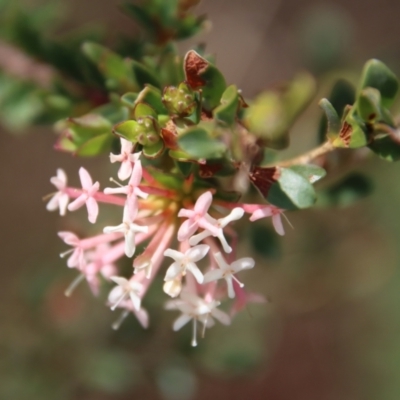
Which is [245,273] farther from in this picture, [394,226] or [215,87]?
[215,87]

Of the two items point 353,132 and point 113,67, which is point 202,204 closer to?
point 353,132

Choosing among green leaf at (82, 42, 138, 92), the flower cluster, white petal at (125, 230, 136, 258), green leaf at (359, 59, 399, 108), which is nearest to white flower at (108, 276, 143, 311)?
the flower cluster

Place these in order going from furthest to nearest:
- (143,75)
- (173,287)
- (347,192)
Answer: (347,192), (143,75), (173,287)

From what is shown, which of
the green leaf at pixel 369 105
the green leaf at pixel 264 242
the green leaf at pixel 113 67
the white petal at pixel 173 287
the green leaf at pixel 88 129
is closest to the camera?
the green leaf at pixel 369 105

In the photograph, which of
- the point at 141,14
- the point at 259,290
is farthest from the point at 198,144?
the point at 259,290

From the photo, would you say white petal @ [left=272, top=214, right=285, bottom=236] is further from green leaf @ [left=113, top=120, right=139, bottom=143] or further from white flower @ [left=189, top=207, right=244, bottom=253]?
green leaf @ [left=113, top=120, right=139, bottom=143]

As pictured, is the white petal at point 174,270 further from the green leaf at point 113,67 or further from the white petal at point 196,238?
the green leaf at point 113,67

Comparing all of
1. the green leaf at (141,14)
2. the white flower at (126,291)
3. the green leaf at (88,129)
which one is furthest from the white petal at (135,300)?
the green leaf at (141,14)
